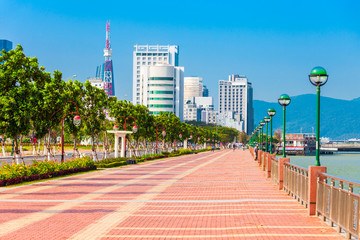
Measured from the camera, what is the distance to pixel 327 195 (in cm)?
1153

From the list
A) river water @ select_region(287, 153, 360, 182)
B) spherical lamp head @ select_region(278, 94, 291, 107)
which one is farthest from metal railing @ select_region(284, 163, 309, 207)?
spherical lamp head @ select_region(278, 94, 291, 107)

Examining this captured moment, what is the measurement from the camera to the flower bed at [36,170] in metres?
22.6

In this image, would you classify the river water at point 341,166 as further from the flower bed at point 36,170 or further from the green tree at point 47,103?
the green tree at point 47,103

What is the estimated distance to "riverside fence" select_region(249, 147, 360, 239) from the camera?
934 centimetres

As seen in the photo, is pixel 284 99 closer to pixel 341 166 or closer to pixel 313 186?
pixel 313 186

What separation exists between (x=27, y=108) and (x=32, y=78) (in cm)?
406

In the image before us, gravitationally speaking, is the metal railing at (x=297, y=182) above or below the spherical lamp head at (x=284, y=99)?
below

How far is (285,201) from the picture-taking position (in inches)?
643

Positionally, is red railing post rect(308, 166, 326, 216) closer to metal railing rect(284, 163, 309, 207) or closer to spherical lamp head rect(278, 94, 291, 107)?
metal railing rect(284, 163, 309, 207)

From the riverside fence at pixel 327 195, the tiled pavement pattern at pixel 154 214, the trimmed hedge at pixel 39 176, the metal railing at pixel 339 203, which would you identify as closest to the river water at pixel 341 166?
the riverside fence at pixel 327 195

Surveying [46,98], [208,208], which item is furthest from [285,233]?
[46,98]

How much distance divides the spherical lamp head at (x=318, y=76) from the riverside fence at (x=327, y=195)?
2.73 meters

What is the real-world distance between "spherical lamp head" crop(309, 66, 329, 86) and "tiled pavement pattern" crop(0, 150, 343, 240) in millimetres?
3904

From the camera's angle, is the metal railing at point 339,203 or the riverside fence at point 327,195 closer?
→ the metal railing at point 339,203
